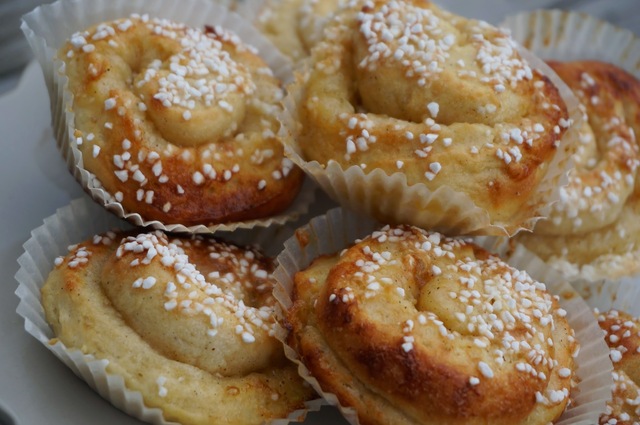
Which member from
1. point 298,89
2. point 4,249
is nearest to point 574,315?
point 298,89

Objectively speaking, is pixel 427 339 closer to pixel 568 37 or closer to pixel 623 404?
pixel 623 404

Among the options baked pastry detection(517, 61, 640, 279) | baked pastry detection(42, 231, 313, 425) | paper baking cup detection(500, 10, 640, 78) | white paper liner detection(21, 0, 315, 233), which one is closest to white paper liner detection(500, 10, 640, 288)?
paper baking cup detection(500, 10, 640, 78)

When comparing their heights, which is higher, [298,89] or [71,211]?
[298,89]

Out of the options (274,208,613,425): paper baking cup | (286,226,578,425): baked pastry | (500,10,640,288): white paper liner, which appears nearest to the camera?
(286,226,578,425): baked pastry

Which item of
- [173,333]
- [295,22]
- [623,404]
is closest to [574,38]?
[295,22]

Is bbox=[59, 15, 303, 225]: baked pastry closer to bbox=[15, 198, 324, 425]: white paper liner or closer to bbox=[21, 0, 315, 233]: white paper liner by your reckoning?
bbox=[21, 0, 315, 233]: white paper liner

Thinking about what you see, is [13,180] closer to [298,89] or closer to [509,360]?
[298,89]
